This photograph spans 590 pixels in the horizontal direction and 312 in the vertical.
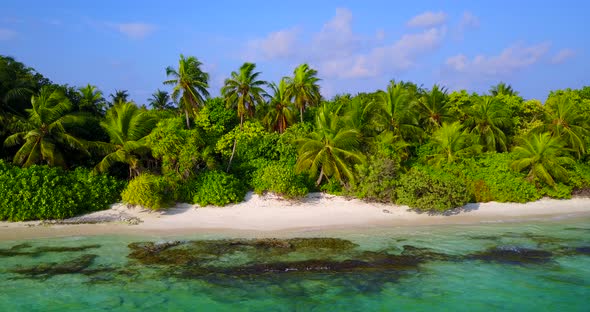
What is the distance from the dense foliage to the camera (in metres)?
21.7

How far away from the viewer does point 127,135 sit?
2364 centimetres

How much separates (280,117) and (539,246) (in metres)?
19.3

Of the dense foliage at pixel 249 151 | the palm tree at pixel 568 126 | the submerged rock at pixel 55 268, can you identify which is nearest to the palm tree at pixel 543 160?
the dense foliage at pixel 249 151

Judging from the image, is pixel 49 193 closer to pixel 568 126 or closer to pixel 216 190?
pixel 216 190

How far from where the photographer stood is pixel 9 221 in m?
19.6

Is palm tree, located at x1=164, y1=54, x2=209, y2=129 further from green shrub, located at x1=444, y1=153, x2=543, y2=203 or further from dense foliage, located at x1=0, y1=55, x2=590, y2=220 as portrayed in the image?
green shrub, located at x1=444, y1=153, x2=543, y2=203

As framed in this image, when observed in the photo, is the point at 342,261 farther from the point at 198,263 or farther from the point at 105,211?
the point at 105,211

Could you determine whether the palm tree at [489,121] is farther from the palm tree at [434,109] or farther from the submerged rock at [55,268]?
the submerged rock at [55,268]

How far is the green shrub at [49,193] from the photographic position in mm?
19625

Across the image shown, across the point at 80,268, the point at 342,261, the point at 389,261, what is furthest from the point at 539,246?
the point at 80,268

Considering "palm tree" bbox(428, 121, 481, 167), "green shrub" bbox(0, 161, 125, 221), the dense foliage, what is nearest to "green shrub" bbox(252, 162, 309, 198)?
the dense foliage

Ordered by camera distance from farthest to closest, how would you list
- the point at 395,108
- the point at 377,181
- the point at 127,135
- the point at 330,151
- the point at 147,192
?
the point at 395,108
the point at 330,151
the point at 127,135
the point at 377,181
the point at 147,192

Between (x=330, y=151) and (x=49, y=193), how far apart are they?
13987 mm

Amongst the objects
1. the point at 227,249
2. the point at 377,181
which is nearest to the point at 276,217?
the point at 227,249
